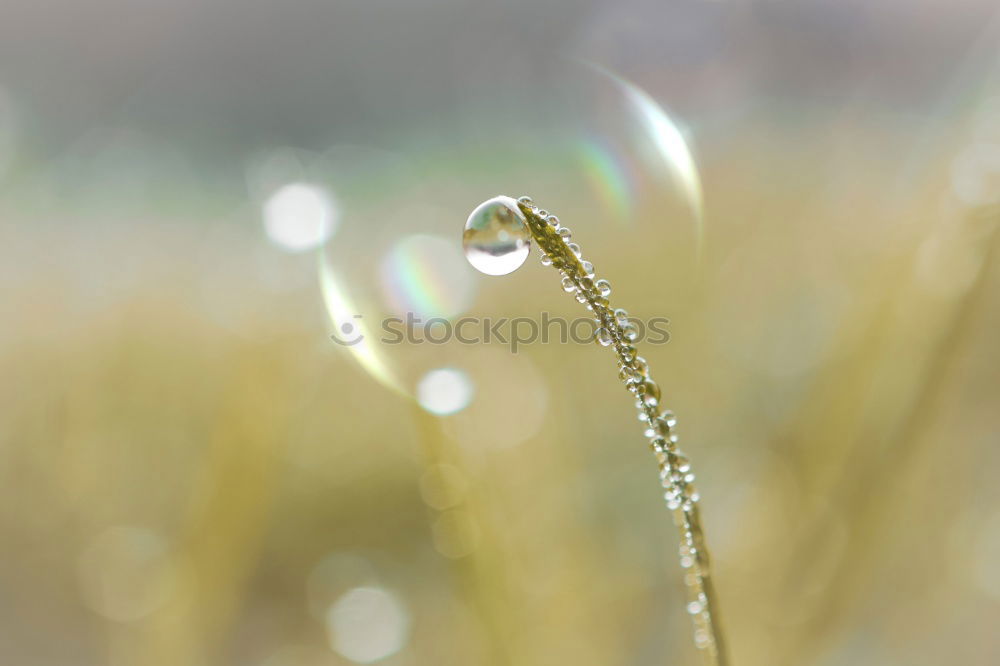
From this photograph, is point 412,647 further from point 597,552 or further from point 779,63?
point 779,63

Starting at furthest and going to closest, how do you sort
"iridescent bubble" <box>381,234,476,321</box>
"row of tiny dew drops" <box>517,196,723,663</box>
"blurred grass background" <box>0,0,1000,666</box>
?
1. "iridescent bubble" <box>381,234,476,321</box>
2. "blurred grass background" <box>0,0,1000,666</box>
3. "row of tiny dew drops" <box>517,196,723,663</box>

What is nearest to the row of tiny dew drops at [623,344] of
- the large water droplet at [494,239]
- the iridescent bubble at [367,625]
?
the large water droplet at [494,239]

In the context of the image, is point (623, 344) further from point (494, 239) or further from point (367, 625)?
point (367, 625)

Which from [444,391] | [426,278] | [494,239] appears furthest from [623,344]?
[426,278]

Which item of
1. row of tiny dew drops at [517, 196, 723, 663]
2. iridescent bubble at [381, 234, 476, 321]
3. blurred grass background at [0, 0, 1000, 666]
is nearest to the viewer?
row of tiny dew drops at [517, 196, 723, 663]

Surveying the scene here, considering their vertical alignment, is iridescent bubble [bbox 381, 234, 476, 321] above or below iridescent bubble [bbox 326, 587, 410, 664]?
above

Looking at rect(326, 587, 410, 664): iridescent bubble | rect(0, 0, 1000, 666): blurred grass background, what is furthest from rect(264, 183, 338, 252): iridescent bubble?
rect(326, 587, 410, 664): iridescent bubble

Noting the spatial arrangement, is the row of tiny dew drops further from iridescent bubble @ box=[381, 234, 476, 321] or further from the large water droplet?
iridescent bubble @ box=[381, 234, 476, 321]

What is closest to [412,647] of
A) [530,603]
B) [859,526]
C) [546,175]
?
[530,603]
